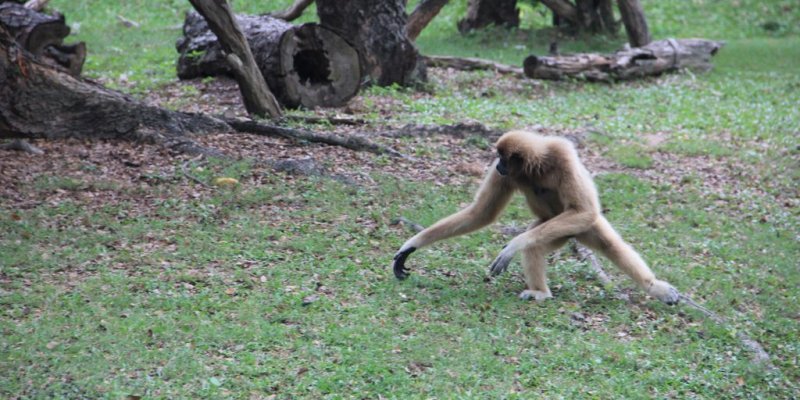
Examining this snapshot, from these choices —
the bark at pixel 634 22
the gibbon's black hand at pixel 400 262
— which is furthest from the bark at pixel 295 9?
the gibbon's black hand at pixel 400 262

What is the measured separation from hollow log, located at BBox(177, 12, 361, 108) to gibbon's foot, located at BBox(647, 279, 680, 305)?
809 cm

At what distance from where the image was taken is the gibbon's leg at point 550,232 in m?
7.74

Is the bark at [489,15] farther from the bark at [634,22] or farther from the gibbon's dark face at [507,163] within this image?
the gibbon's dark face at [507,163]

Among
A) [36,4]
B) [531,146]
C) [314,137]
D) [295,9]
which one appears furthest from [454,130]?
[36,4]

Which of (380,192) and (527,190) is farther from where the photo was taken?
(380,192)

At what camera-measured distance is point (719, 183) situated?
12.7 m

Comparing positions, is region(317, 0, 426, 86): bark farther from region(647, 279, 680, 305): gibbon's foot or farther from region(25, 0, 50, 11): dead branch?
region(647, 279, 680, 305): gibbon's foot

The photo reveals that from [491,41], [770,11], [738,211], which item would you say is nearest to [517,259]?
[738,211]

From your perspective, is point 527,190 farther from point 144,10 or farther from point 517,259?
point 144,10

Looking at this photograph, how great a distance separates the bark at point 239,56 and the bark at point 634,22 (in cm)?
1168

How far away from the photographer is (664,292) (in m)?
7.91

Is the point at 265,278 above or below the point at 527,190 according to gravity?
below

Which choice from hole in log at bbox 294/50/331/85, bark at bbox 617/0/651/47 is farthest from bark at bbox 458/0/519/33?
hole in log at bbox 294/50/331/85

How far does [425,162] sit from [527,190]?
4.06 metres
